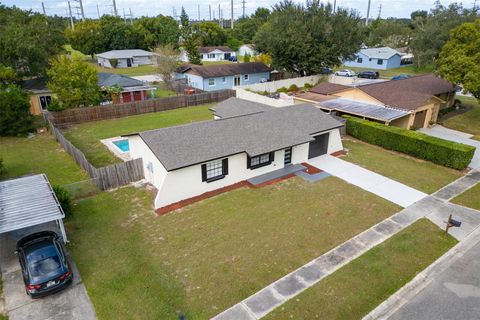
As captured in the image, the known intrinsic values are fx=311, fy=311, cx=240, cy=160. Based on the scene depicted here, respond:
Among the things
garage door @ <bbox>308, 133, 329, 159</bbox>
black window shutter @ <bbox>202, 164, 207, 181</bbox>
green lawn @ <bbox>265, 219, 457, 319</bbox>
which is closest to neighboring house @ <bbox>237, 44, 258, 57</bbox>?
garage door @ <bbox>308, 133, 329, 159</bbox>

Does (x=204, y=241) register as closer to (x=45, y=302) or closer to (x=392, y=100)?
(x=45, y=302)

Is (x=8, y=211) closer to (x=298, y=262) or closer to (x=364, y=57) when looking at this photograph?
(x=298, y=262)

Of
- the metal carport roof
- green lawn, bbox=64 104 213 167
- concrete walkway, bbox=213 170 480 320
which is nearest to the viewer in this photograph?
concrete walkway, bbox=213 170 480 320

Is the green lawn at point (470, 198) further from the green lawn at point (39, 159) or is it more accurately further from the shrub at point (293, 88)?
the shrub at point (293, 88)

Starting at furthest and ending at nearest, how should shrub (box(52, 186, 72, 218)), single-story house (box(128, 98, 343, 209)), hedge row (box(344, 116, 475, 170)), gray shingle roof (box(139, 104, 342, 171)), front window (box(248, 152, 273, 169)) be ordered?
hedge row (box(344, 116, 475, 170)) → front window (box(248, 152, 273, 169)) → gray shingle roof (box(139, 104, 342, 171)) → single-story house (box(128, 98, 343, 209)) → shrub (box(52, 186, 72, 218))

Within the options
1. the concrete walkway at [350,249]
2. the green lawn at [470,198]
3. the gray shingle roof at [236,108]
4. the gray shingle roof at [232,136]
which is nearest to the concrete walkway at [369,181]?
the concrete walkway at [350,249]

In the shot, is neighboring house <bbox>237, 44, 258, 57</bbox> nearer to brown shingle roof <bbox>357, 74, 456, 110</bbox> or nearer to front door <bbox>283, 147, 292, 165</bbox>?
brown shingle roof <bbox>357, 74, 456, 110</bbox>
